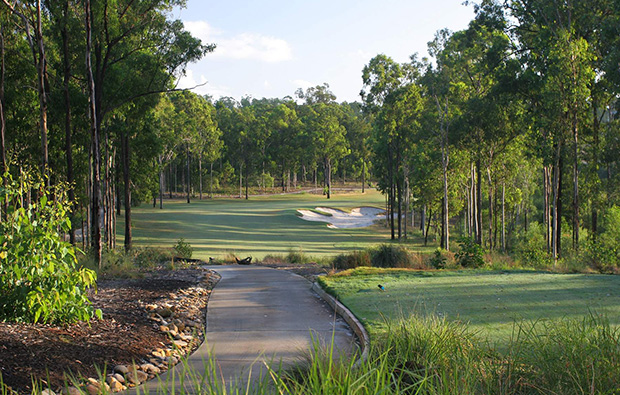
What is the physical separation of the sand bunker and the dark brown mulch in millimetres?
45458

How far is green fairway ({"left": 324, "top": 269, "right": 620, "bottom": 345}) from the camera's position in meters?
8.72

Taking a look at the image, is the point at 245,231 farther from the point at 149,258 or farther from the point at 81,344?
the point at 81,344

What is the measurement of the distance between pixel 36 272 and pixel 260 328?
146 inches

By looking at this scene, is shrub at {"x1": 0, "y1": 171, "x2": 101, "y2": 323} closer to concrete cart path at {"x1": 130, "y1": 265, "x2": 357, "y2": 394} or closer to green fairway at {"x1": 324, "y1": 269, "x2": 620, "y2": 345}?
concrete cart path at {"x1": 130, "y1": 265, "x2": 357, "y2": 394}

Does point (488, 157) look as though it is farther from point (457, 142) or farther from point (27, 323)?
point (27, 323)

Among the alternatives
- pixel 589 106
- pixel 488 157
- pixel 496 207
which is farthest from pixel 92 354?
pixel 496 207

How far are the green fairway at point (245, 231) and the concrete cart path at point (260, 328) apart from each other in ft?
62.1

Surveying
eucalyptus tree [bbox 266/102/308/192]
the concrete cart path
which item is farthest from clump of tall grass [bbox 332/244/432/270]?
eucalyptus tree [bbox 266/102/308/192]

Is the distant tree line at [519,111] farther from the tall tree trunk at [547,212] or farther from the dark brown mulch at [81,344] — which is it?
the dark brown mulch at [81,344]

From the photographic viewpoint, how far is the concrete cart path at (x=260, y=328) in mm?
6531

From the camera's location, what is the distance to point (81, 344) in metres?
6.82

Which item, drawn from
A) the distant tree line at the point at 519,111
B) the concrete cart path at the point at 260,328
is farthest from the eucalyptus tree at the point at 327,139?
the concrete cart path at the point at 260,328

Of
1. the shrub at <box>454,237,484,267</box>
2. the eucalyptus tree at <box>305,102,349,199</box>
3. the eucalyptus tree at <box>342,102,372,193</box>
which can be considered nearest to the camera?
the shrub at <box>454,237,484,267</box>

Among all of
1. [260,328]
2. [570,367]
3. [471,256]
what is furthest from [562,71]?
[570,367]
